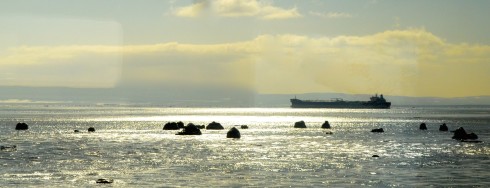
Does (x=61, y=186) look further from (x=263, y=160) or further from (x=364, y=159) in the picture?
(x=364, y=159)

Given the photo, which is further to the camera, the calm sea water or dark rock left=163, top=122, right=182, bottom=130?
dark rock left=163, top=122, right=182, bottom=130

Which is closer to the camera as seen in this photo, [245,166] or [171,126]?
[245,166]

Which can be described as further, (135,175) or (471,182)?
(135,175)

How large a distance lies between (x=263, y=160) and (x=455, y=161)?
1968 centimetres

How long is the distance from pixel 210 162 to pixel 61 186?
80.4ft

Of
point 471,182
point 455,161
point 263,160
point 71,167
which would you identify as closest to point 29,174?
point 71,167

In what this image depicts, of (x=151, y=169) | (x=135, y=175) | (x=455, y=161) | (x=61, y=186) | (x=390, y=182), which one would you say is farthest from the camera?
(x=455, y=161)

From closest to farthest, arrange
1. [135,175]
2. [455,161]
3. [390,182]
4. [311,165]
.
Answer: [390,182] → [135,175] → [311,165] → [455,161]

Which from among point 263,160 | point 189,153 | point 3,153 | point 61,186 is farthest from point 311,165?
point 3,153

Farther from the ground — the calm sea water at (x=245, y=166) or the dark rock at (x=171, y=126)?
the dark rock at (x=171, y=126)

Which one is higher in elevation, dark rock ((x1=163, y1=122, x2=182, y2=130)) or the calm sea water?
dark rock ((x1=163, y1=122, x2=182, y2=130))

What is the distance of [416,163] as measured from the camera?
76688mm

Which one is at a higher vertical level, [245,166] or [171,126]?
[171,126]

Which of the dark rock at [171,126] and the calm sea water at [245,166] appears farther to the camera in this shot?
the dark rock at [171,126]
